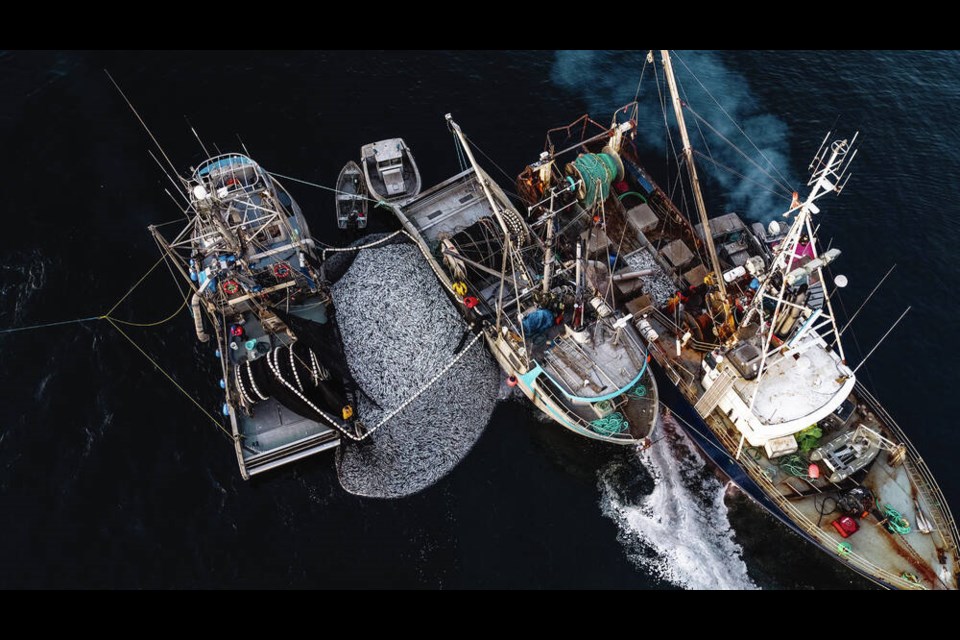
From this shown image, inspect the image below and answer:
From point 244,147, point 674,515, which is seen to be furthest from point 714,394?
point 244,147

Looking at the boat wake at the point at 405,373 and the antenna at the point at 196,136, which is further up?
the antenna at the point at 196,136

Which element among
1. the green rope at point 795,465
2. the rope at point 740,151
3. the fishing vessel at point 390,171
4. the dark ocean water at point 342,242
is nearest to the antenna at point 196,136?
the dark ocean water at point 342,242

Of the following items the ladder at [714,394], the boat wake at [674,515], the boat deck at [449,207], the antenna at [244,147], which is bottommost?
the boat wake at [674,515]

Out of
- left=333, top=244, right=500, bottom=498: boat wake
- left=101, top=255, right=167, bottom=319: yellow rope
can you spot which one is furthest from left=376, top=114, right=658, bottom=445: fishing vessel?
left=101, top=255, right=167, bottom=319: yellow rope

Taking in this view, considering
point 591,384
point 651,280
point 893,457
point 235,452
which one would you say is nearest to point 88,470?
point 235,452

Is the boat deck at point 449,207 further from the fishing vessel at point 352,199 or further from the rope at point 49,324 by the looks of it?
the rope at point 49,324

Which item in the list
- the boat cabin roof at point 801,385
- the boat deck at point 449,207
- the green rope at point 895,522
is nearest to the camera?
the green rope at point 895,522
